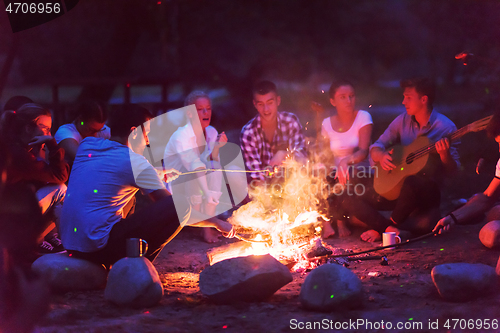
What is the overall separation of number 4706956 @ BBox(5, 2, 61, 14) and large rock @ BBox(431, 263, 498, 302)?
16.4ft

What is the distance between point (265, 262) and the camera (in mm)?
3439

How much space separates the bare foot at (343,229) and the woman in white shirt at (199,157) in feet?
5.33

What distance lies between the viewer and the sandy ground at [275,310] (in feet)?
9.53

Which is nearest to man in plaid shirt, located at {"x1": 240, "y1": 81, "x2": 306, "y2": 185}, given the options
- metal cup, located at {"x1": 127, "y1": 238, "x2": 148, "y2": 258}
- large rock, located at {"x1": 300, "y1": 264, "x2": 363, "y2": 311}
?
metal cup, located at {"x1": 127, "y1": 238, "x2": 148, "y2": 258}

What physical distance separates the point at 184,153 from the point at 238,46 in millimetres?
9273

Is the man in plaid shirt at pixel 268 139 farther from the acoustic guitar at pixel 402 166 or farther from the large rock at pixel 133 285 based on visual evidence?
the large rock at pixel 133 285

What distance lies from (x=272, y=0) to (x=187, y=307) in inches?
480

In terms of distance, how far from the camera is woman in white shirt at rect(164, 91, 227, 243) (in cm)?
574

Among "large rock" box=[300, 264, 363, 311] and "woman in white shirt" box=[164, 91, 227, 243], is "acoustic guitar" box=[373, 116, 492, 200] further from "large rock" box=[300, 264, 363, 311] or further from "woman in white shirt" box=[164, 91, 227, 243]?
"large rock" box=[300, 264, 363, 311]

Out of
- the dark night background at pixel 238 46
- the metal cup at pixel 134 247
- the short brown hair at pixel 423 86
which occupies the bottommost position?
the metal cup at pixel 134 247

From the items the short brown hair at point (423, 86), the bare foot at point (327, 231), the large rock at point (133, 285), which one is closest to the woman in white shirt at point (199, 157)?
the bare foot at point (327, 231)

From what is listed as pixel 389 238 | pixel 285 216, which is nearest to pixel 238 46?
pixel 285 216

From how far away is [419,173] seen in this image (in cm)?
522

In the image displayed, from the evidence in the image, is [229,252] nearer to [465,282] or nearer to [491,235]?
[465,282]
